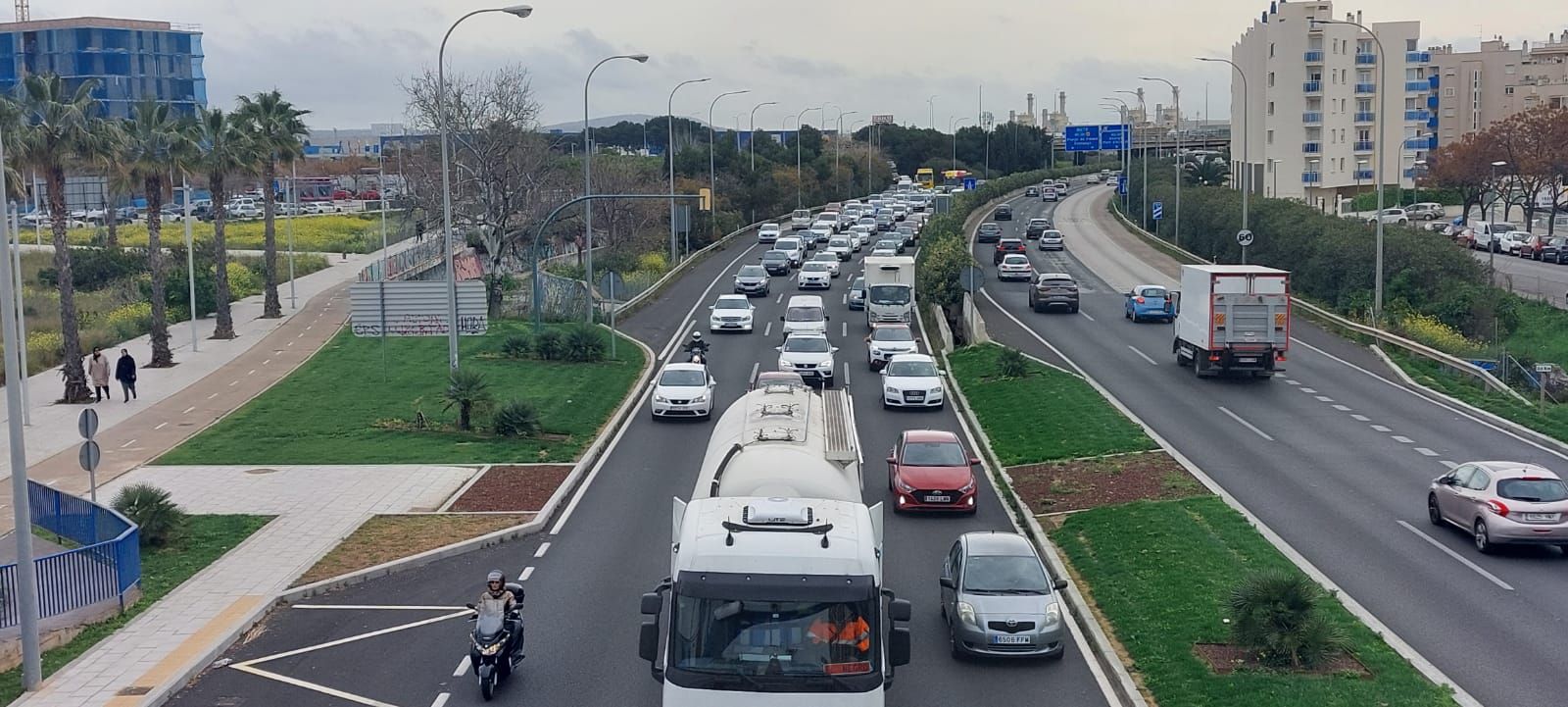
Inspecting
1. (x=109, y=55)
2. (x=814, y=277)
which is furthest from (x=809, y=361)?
(x=109, y=55)

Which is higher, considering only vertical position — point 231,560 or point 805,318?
point 805,318

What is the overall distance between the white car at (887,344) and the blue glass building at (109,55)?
137 metres

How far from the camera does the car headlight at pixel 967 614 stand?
17328mm

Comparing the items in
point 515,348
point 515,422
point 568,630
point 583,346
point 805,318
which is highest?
point 805,318

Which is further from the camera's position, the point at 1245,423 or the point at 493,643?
the point at 1245,423

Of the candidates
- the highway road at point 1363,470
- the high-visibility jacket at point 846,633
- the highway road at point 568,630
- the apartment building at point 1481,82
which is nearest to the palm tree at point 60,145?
the highway road at point 568,630

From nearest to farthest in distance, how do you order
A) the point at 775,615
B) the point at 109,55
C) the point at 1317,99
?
the point at 775,615 < the point at 1317,99 < the point at 109,55

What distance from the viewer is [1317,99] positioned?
319ft

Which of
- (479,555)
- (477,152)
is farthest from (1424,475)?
(477,152)

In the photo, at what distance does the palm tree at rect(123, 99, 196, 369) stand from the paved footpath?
17907mm

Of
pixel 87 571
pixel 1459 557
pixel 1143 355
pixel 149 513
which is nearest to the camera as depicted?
pixel 87 571

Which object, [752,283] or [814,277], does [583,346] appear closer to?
[752,283]

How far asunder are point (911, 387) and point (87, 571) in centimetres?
2201

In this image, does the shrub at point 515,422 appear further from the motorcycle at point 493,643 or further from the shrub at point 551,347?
the motorcycle at point 493,643
